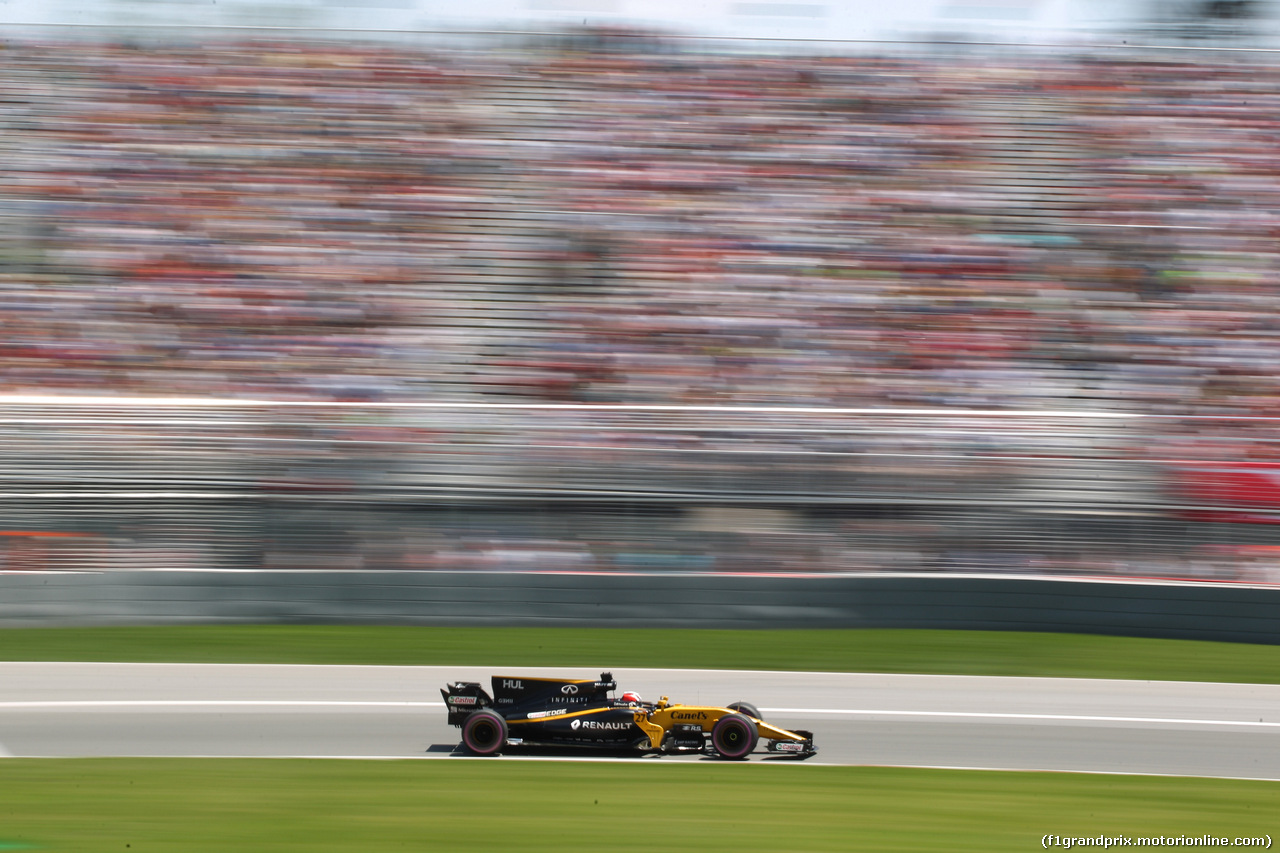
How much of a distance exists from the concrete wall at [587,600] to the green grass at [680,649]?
0.31 ft

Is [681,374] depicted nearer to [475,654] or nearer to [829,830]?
[475,654]

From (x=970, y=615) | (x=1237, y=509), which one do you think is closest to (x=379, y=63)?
(x=970, y=615)

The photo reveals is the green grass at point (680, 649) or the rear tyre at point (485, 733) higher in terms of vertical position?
the green grass at point (680, 649)

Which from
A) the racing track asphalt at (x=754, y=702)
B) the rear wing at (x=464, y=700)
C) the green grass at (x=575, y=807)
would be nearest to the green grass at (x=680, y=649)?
the racing track asphalt at (x=754, y=702)

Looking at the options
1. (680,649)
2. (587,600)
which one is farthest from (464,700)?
(587,600)

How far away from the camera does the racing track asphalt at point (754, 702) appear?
675 cm

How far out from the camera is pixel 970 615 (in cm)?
950

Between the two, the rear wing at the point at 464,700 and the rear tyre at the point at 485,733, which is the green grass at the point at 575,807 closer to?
the rear tyre at the point at 485,733

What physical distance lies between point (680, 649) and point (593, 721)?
2.96 meters

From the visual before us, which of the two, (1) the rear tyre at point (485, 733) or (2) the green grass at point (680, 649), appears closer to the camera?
(1) the rear tyre at point (485, 733)

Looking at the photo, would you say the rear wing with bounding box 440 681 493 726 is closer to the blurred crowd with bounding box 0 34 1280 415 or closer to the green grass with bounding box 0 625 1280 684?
the green grass with bounding box 0 625 1280 684

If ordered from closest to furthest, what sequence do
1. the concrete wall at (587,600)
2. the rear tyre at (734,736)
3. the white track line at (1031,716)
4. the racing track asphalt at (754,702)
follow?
1. the rear tyre at (734,736)
2. the racing track asphalt at (754,702)
3. the white track line at (1031,716)
4. the concrete wall at (587,600)

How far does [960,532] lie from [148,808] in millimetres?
5783

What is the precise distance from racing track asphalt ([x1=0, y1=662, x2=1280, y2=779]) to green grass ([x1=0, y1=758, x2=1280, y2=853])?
37 centimetres
